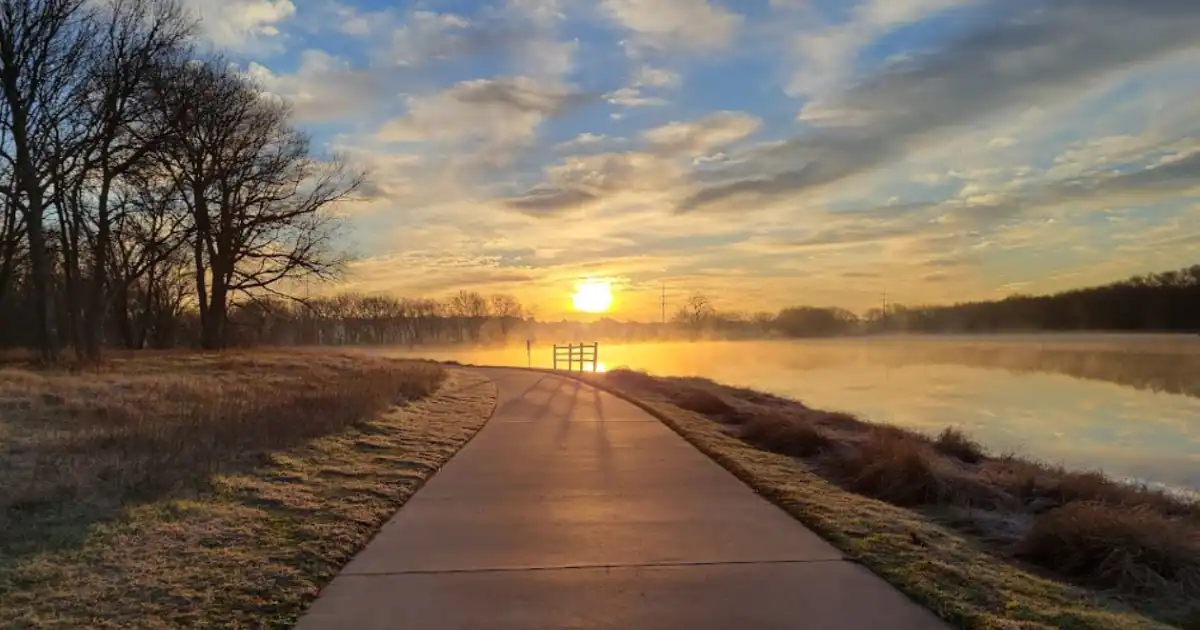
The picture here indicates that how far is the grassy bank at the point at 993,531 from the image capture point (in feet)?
17.1

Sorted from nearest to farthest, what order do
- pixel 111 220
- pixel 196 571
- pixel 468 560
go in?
pixel 196 571 < pixel 468 560 < pixel 111 220

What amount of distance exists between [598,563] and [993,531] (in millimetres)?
3940

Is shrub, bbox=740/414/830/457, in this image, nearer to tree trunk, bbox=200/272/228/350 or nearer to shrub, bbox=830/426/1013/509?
shrub, bbox=830/426/1013/509

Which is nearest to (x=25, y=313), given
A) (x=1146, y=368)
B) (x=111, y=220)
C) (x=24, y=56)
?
(x=111, y=220)

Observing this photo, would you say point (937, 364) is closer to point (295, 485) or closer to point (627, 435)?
point (627, 435)

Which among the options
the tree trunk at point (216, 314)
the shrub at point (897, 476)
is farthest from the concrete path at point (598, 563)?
the tree trunk at point (216, 314)

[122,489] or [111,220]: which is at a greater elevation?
[111,220]

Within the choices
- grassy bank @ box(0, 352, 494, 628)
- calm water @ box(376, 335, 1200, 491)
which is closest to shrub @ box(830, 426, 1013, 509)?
grassy bank @ box(0, 352, 494, 628)

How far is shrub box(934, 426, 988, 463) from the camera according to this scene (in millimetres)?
14025

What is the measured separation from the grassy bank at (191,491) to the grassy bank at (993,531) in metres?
3.92

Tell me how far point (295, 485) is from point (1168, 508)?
1017 centimetres

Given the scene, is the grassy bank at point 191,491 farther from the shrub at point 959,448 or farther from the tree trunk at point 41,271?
the tree trunk at point 41,271

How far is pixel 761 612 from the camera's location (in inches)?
189

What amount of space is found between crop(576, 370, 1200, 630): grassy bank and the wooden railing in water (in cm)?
2395
